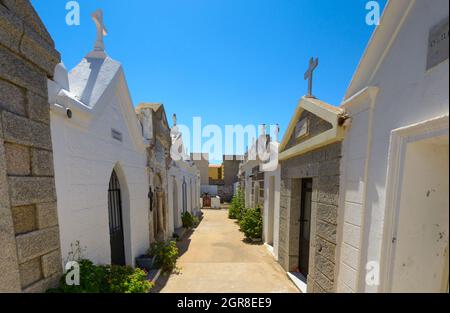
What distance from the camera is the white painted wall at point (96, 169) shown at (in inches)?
96.0

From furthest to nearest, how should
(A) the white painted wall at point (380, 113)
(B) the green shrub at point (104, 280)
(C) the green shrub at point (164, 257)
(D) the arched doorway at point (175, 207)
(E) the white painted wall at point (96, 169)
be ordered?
(D) the arched doorway at point (175, 207) → (C) the green shrub at point (164, 257) → (E) the white painted wall at point (96, 169) → (B) the green shrub at point (104, 280) → (A) the white painted wall at point (380, 113)

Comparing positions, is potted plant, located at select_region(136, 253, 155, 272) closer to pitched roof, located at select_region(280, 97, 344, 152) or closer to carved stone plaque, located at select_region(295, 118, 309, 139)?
pitched roof, located at select_region(280, 97, 344, 152)

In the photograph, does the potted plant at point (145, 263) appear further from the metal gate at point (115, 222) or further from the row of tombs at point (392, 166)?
the row of tombs at point (392, 166)

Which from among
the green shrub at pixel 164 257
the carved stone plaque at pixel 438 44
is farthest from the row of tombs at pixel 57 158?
the carved stone plaque at pixel 438 44

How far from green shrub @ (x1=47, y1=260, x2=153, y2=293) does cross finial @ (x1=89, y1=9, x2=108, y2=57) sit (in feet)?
12.9

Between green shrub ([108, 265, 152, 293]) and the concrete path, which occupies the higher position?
green shrub ([108, 265, 152, 293])

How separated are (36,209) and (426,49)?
3.99 meters

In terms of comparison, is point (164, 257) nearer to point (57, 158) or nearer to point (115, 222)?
point (115, 222)

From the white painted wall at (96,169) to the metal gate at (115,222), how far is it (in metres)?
0.12

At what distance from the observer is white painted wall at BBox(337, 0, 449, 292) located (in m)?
1.52

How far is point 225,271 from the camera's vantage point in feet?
15.6

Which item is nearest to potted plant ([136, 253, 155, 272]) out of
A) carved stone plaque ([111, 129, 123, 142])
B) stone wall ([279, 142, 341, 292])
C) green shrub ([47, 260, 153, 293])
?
green shrub ([47, 260, 153, 293])
